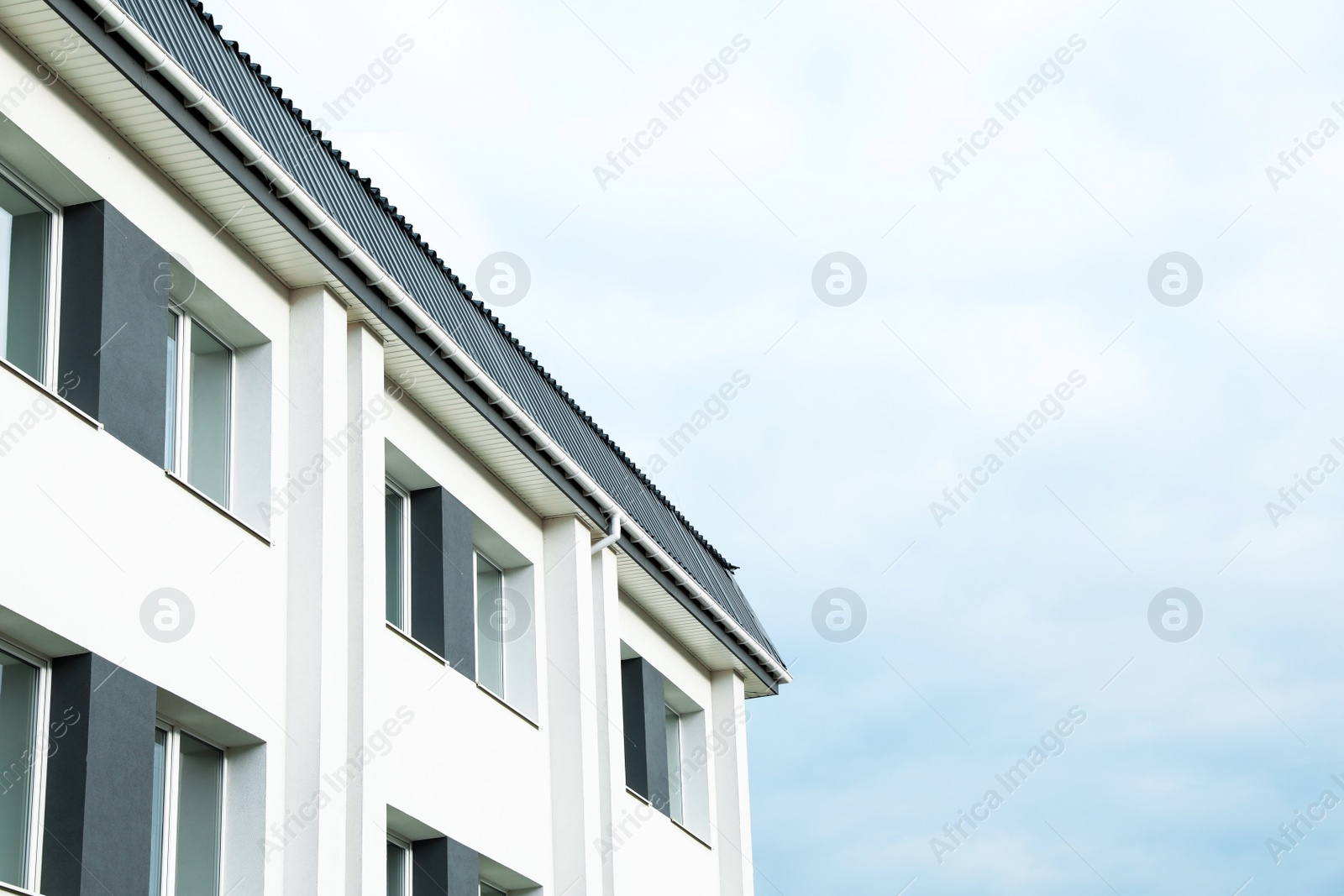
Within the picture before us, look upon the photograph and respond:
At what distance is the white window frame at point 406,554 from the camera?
15.9 m

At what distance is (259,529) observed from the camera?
43.3 feet

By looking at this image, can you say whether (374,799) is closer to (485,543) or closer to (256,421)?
(256,421)

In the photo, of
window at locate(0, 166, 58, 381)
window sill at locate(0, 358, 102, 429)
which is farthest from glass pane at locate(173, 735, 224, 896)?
window at locate(0, 166, 58, 381)

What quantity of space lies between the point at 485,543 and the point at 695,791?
6550 mm

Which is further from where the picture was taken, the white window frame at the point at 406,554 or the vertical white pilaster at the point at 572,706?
the vertical white pilaster at the point at 572,706

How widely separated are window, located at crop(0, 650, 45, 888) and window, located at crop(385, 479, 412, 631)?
5410mm

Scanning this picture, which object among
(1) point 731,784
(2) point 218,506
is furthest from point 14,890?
(1) point 731,784

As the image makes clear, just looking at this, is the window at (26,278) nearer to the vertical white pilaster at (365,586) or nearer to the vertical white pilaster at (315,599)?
the vertical white pilaster at (315,599)

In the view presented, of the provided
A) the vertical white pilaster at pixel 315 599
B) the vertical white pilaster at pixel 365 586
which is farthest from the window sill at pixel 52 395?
the vertical white pilaster at pixel 365 586

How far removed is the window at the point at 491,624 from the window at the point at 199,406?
4.95 meters

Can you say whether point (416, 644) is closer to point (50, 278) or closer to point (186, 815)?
point (186, 815)

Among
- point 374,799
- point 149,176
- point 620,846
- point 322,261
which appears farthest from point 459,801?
point 149,176

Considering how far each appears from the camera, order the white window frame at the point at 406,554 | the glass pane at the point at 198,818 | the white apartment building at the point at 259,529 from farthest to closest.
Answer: the white window frame at the point at 406,554 < the glass pane at the point at 198,818 < the white apartment building at the point at 259,529

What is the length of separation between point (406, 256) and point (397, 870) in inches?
237
